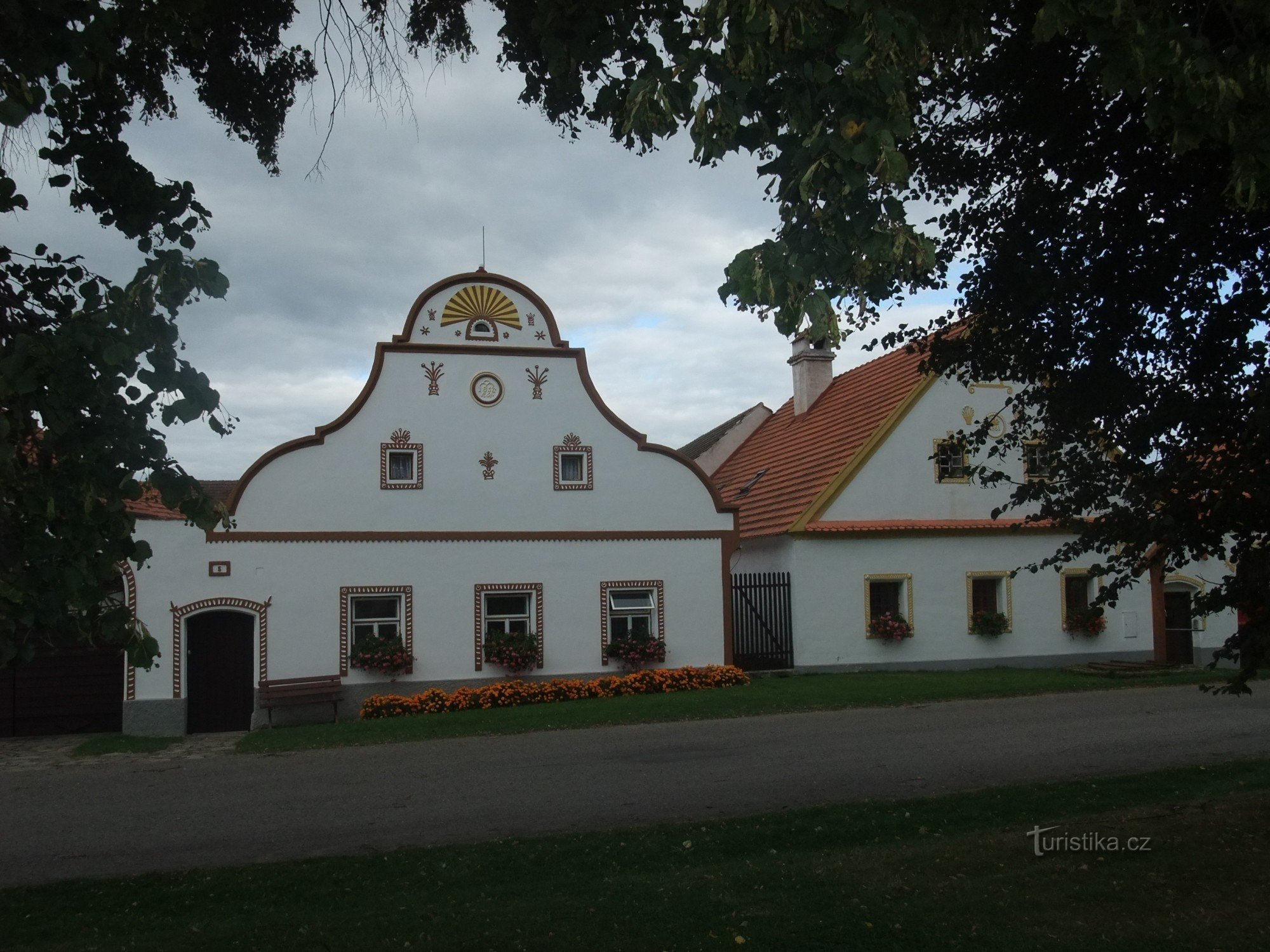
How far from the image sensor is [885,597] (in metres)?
24.0

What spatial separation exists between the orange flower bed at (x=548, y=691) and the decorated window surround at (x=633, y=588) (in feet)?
1.98

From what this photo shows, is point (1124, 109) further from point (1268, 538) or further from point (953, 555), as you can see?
point (953, 555)

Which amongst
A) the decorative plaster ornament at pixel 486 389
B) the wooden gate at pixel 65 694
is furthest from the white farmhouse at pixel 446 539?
the wooden gate at pixel 65 694

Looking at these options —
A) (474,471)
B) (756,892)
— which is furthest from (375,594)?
(756,892)

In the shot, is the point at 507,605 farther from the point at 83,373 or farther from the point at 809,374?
the point at 83,373

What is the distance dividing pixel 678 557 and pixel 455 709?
203 inches

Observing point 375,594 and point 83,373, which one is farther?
point 375,594

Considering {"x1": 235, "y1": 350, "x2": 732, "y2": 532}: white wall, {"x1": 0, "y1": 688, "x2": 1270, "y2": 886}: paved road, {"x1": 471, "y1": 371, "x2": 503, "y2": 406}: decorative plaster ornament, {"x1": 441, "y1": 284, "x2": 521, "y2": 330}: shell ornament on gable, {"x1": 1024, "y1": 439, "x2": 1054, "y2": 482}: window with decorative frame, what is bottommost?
{"x1": 0, "y1": 688, "x2": 1270, "y2": 886}: paved road

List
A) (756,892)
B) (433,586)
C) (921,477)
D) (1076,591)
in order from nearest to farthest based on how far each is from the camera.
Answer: (756,892), (433,586), (921,477), (1076,591)

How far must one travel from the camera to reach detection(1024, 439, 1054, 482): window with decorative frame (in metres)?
9.21

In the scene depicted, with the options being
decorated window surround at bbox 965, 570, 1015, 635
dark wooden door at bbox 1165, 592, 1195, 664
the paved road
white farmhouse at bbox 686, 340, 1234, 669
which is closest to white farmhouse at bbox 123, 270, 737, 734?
white farmhouse at bbox 686, 340, 1234, 669

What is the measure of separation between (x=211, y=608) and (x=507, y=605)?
17.1 feet

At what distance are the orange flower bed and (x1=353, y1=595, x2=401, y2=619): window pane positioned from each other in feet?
4.80

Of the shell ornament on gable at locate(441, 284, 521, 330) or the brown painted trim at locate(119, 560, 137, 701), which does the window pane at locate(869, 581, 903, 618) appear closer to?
the shell ornament on gable at locate(441, 284, 521, 330)
